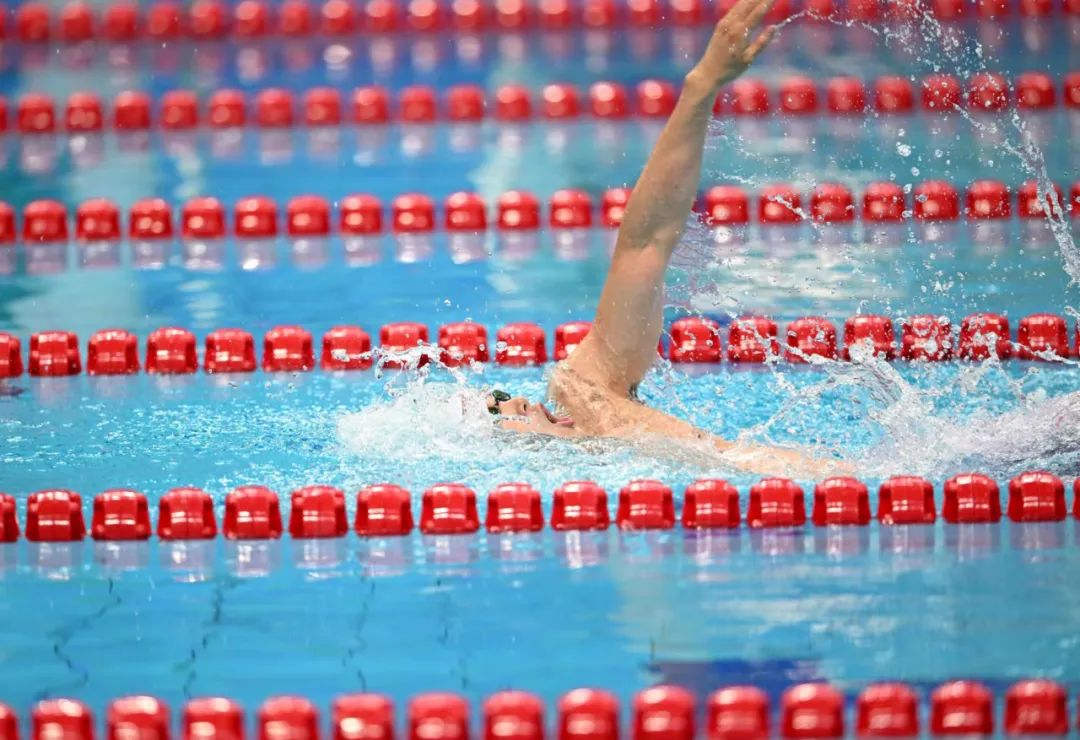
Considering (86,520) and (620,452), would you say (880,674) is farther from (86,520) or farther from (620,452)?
(86,520)

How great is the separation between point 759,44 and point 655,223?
89 cm

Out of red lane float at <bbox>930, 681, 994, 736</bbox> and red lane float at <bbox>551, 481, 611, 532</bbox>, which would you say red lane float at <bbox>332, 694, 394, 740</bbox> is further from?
red lane float at <bbox>551, 481, 611, 532</bbox>

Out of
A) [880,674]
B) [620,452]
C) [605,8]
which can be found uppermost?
[605,8]

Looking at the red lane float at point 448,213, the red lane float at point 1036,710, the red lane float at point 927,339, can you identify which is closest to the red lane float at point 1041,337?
the red lane float at point 927,339

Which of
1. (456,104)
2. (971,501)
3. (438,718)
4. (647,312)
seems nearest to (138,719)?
(438,718)

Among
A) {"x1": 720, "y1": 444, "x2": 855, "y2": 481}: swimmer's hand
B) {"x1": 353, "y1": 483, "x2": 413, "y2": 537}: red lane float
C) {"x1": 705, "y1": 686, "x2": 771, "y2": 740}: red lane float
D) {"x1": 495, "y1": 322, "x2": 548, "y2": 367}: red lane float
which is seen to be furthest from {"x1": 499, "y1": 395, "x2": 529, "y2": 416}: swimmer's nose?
{"x1": 495, "y1": 322, "x2": 548, "y2": 367}: red lane float

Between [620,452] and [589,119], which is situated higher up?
→ [589,119]

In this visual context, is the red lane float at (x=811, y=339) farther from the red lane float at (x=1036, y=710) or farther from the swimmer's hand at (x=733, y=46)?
the red lane float at (x=1036, y=710)

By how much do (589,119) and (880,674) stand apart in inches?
232

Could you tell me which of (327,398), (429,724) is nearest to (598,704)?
(429,724)

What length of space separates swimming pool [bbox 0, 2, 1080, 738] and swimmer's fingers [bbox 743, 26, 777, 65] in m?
1.63

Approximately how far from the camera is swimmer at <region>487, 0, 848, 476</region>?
5.57 m

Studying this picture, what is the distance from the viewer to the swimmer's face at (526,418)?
605 cm

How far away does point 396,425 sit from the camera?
7.11 m
